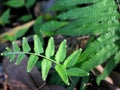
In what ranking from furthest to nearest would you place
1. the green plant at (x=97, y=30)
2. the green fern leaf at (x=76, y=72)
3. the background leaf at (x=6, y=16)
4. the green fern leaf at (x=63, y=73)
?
the background leaf at (x=6, y=16)
the green plant at (x=97, y=30)
the green fern leaf at (x=76, y=72)
the green fern leaf at (x=63, y=73)

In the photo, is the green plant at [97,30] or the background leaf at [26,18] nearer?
the green plant at [97,30]

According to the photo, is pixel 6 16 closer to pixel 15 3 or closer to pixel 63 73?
pixel 15 3

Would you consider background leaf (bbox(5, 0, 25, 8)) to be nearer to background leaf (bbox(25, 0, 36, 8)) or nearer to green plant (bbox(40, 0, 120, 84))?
background leaf (bbox(25, 0, 36, 8))

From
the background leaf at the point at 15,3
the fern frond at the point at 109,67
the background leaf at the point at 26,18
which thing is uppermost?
the background leaf at the point at 15,3

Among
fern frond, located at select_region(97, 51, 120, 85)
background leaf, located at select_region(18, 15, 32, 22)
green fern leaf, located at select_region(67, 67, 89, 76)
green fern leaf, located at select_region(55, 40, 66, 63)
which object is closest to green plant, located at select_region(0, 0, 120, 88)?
fern frond, located at select_region(97, 51, 120, 85)

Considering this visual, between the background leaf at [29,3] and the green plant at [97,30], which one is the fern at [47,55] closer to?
the green plant at [97,30]

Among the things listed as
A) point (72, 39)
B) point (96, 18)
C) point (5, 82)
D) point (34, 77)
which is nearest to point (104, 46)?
point (96, 18)

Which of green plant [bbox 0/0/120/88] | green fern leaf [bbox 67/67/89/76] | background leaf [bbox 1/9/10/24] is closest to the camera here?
green fern leaf [bbox 67/67/89/76]

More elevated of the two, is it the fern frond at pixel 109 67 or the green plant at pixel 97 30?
the green plant at pixel 97 30

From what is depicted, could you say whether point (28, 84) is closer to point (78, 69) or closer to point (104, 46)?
point (78, 69)

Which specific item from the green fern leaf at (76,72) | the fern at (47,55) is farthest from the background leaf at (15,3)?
the green fern leaf at (76,72)

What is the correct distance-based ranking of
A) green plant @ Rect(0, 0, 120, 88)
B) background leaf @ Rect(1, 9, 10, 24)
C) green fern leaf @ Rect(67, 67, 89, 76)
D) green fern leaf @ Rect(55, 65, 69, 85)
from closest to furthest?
green fern leaf @ Rect(55, 65, 69, 85) < green fern leaf @ Rect(67, 67, 89, 76) < green plant @ Rect(0, 0, 120, 88) < background leaf @ Rect(1, 9, 10, 24)

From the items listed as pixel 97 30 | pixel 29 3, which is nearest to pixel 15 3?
pixel 29 3
